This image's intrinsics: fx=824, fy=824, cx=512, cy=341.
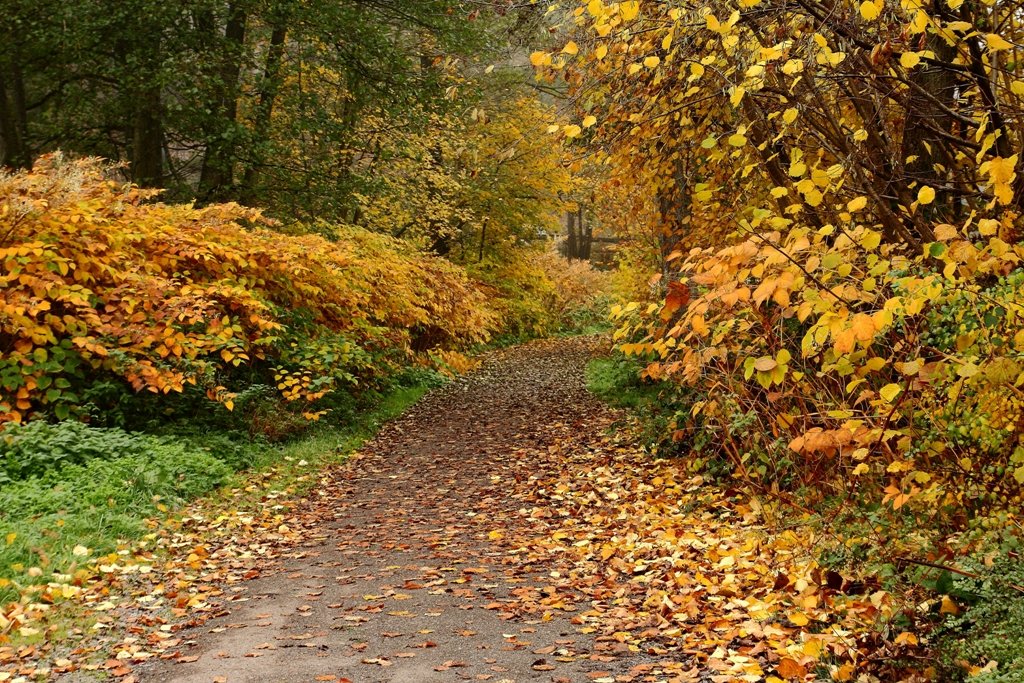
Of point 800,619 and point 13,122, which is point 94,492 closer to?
point 800,619

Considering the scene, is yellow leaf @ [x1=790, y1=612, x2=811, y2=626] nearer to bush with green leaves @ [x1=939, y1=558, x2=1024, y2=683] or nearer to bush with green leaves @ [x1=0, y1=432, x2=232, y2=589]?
bush with green leaves @ [x1=939, y1=558, x2=1024, y2=683]

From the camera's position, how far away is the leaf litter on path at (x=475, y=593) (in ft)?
14.3

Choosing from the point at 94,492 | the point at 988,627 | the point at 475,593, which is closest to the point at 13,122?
the point at 94,492

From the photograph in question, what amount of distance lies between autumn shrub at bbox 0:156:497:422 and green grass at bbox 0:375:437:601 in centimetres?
63

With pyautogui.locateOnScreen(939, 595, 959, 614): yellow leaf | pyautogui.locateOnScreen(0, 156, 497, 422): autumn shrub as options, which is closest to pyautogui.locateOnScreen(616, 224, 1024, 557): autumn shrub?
pyautogui.locateOnScreen(939, 595, 959, 614): yellow leaf

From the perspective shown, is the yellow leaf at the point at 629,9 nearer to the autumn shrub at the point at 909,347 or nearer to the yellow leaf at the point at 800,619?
the autumn shrub at the point at 909,347

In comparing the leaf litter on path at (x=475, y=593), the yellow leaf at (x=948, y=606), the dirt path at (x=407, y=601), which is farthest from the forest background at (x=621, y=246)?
the dirt path at (x=407, y=601)

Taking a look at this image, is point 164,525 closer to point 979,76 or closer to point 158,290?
point 158,290

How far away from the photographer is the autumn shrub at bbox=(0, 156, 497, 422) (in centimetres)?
783

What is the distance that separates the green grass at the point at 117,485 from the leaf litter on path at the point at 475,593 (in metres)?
0.26

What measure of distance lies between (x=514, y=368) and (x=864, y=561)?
17236 mm

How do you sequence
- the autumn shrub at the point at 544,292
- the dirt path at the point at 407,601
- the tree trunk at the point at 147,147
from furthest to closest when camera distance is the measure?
the autumn shrub at the point at 544,292 < the tree trunk at the point at 147,147 < the dirt path at the point at 407,601

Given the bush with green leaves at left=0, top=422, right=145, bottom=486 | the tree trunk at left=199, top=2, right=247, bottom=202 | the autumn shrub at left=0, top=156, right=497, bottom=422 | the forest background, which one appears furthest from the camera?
the tree trunk at left=199, top=2, right=247, bottom=202

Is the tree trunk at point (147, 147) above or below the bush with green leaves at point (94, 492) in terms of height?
above
